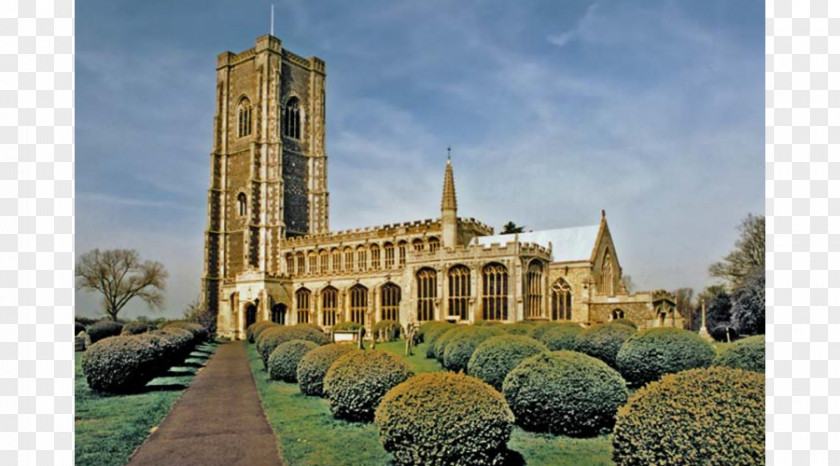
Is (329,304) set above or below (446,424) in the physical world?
below

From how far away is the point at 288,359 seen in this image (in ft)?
60.5

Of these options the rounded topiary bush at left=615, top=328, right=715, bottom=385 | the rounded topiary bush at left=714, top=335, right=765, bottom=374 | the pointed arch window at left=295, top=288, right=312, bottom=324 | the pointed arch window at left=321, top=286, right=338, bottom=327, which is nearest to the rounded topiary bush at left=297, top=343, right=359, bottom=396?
the rounded topiary bush at left=615, top=328, right=715, bottom=385

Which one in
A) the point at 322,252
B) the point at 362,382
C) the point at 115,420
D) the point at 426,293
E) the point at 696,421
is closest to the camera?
the point at 696,421

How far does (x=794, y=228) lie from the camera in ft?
18.0

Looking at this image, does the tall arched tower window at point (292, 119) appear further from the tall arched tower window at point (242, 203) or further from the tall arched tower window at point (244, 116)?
the tall arched tower window at point (242, 203)

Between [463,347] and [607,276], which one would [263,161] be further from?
[463,347]

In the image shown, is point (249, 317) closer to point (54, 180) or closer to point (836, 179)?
point (54, 180)

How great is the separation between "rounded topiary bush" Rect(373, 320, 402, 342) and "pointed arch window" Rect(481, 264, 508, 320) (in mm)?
6321

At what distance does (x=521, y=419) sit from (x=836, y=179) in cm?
767

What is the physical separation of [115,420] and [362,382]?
514cm

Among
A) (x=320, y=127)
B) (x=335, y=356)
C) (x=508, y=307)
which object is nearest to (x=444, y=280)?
(x=508, y=307)

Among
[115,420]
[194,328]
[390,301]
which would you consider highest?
[115,420]

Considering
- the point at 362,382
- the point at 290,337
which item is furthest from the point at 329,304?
the point at 362,382

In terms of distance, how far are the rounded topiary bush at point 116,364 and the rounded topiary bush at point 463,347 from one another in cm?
911
